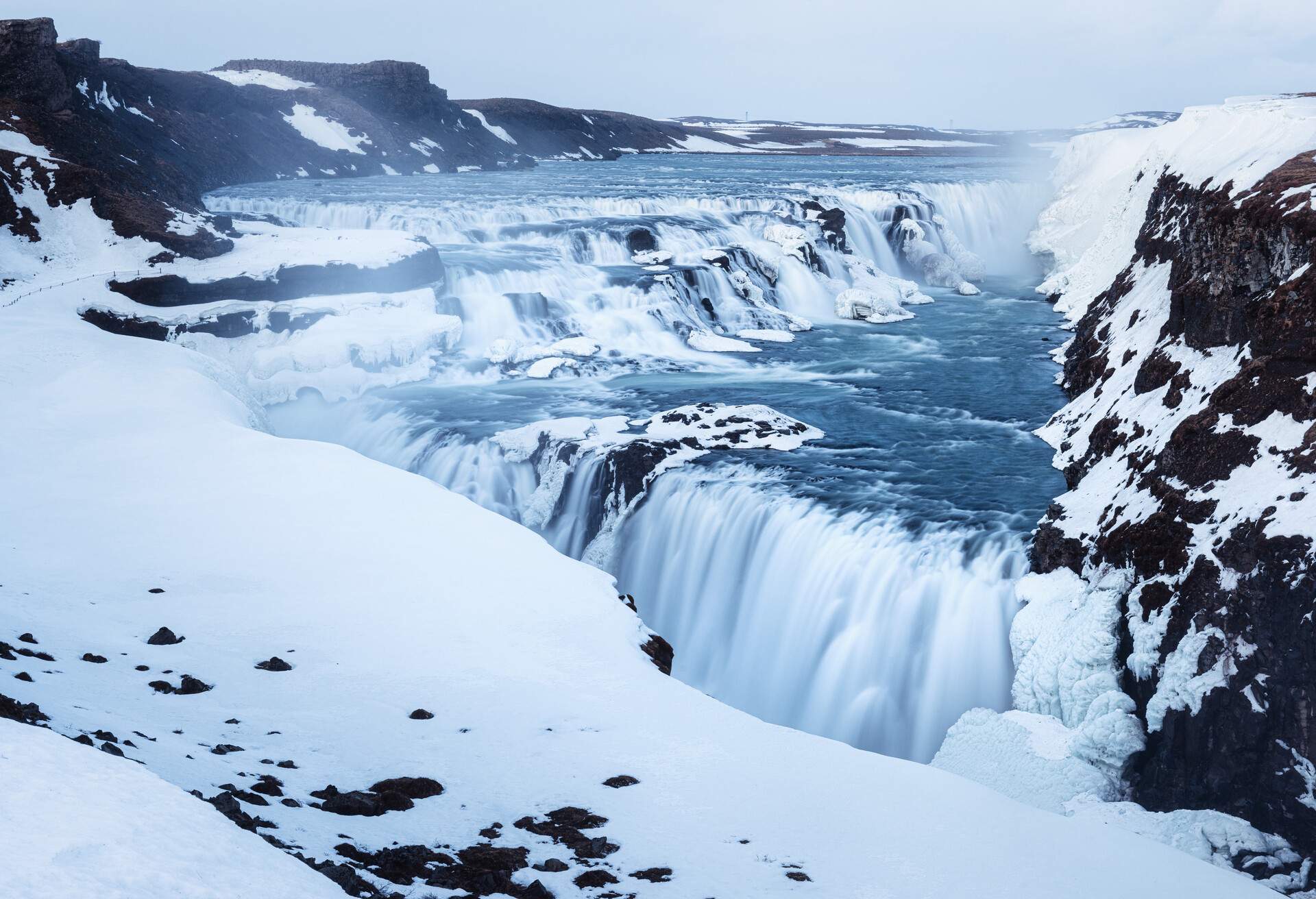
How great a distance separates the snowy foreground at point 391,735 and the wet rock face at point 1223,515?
1444 millimetres

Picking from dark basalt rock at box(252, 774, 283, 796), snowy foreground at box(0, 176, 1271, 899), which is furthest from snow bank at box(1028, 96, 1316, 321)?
dark basalt rock at box(252, 774, 283, 796)

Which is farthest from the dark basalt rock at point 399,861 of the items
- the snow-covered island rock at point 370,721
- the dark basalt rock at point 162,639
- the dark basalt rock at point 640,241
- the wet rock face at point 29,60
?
the wet rock face at point 29,60

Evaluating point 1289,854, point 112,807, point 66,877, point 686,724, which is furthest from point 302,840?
point 1289,854

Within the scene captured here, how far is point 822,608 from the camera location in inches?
466

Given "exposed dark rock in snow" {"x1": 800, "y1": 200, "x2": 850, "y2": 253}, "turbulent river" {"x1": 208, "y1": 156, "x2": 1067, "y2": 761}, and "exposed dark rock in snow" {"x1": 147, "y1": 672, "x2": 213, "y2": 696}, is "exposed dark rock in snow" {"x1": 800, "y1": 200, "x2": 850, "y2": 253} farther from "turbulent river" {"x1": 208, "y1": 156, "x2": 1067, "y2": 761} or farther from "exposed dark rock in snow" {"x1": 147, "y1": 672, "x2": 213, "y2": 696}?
"exposed dark rock in snow" {"x1": 147, "y1": 672, "x2": 213, "y2": 696}

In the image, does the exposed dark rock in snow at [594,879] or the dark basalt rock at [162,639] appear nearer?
the exposed dark rock in snow at [594,879]

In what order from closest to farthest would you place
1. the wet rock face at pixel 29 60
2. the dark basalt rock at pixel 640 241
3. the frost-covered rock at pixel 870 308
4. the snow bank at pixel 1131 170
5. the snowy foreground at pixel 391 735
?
the snowy foreground at pixel 391 735 → the snow bank at pixel 1131 170 → the frost-covered rock at pixel 870 308 → the wet rock face at pixel 29 60 → the dark basalt rock at pixel 640 241

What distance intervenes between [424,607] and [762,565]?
5458 millimetres

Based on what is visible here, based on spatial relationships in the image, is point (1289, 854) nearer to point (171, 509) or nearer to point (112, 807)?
point (112, 807)

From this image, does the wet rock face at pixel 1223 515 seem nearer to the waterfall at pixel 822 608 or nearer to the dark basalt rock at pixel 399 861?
the waterfall at pixel 822 608

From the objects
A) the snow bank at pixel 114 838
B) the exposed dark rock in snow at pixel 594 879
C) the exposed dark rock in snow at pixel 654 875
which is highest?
the snow bank at pixel 114 838

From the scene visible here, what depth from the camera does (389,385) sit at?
2130cm

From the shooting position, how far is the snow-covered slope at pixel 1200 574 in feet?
24.3

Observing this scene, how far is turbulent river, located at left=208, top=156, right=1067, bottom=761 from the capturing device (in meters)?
11.3
